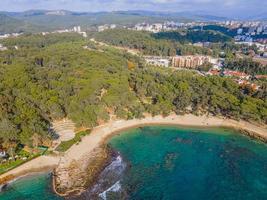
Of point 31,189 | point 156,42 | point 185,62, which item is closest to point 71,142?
point 31,189

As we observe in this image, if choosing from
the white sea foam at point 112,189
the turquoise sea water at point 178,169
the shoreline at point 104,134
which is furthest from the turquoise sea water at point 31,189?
the white sea foam at point 112,189

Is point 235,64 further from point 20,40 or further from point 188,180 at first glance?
point 20,40

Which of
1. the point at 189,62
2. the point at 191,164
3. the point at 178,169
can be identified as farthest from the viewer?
the point at 189,62

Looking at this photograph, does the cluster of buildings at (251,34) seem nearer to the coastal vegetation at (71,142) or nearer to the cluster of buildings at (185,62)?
the cluster of buildings at (185,62)

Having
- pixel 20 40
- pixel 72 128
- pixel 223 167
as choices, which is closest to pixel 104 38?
pixel 20 40

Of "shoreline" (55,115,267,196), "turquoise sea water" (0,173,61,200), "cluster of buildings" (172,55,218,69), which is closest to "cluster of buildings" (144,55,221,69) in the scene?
"cluster of buildings" (172,55,218,69)

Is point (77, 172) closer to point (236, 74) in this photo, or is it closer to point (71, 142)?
point (71, 142)
